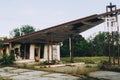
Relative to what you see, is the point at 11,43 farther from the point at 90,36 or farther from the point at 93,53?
the point at 90,36

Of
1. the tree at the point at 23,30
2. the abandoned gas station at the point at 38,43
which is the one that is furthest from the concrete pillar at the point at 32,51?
the tree at the point at 23,30

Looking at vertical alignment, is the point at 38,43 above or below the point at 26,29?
below

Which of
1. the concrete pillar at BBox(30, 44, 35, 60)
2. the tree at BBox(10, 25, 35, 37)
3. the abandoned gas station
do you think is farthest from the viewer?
the tree at BBox(10, 25, 35, 37)

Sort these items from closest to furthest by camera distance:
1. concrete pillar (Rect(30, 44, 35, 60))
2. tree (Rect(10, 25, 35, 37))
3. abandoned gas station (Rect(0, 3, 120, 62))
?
abandoned gas station (Rect(0, 3, 120, 62)) < concrete pillar (Rect(30, 44, 35, 60)) < tree (Rect(10, 25, 35, 37))

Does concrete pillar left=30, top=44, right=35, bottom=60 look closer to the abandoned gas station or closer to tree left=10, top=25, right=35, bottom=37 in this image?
the abandoned gas station

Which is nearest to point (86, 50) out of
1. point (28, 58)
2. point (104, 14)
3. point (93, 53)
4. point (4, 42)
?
point (93, 53)

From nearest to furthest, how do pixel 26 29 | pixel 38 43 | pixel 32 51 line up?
pixel 32 51
pixel 38 43
pixel 26 29

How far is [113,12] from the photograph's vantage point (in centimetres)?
1925

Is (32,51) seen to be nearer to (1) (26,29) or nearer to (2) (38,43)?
(2) (38,43)

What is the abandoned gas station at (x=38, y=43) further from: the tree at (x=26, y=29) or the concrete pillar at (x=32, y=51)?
the tree at (x=26, y=29)

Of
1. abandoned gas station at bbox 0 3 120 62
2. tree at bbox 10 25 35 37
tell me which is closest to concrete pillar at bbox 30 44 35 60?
abandoned gas station at bbox 0 3 120 62

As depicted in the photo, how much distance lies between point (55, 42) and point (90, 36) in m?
45.0

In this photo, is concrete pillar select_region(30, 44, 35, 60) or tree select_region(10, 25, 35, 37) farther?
tree select_region(10, 25, 35, 37)

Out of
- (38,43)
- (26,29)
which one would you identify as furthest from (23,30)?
(38,43)
